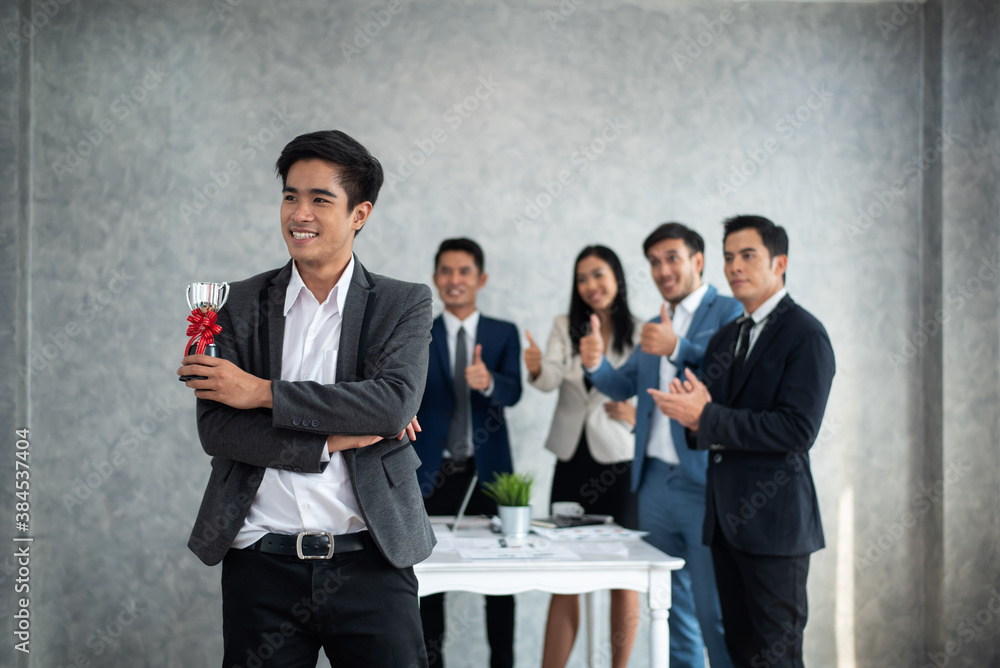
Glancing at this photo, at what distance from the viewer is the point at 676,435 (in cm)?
289

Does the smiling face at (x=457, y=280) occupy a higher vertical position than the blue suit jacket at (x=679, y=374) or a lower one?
higher

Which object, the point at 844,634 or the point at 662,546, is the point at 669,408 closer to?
the point at 662,546

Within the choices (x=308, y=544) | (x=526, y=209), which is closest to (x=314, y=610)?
(x=308, y=544)

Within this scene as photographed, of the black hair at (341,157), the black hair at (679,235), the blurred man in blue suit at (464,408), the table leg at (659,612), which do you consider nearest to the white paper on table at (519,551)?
the table leg at (659,612)

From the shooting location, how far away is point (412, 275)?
159 inches

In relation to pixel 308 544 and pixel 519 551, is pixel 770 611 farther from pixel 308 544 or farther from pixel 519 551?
pixel 308 544

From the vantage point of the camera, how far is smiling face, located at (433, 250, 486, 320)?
11.4 feet

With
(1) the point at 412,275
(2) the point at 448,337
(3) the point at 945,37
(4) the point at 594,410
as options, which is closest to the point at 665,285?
(4) the point at 594,410

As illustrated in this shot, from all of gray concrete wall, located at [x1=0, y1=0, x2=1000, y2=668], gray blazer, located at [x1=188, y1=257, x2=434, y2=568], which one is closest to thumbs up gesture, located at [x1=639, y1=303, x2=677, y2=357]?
gray concrete wall, located at [x1=0, y1=0, x2=1000, y2=668]

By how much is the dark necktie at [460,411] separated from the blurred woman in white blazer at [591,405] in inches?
11.5

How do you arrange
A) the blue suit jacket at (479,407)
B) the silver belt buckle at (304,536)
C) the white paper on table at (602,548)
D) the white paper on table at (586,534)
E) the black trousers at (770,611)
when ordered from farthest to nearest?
the blue suit jacket at (479,407)
the white paper on table at (586,534)
the white paper on table at (602,548)
the black trousers at (770,611)
the silver belt buckle at (304,536)

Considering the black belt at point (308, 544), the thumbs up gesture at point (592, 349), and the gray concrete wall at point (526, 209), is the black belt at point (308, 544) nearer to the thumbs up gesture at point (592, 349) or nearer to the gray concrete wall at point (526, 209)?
the thumbs up gesture at point (592, 349)

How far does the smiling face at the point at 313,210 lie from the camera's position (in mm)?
1681

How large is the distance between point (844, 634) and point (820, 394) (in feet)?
7.68
